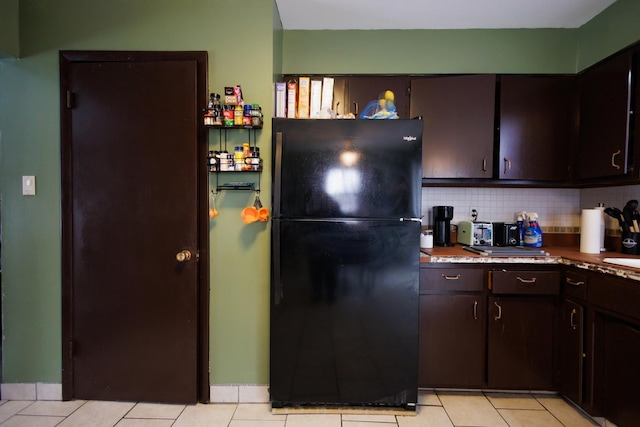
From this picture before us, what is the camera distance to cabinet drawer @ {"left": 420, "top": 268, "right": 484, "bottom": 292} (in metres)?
1.96

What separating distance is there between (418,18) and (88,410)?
328cm

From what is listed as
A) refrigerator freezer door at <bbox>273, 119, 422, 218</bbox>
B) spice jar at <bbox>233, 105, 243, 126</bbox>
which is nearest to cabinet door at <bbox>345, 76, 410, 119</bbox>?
refrigerator freezer door at <bbox>273, 119, 422, 218</bbox>

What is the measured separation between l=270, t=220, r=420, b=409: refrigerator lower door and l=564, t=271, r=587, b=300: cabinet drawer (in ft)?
3.12

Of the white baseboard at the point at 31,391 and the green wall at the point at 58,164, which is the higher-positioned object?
the green wall at the point at 58,164

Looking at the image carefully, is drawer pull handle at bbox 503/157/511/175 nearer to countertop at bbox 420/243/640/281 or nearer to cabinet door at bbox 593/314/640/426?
countertop at bbox 420/243/640/281

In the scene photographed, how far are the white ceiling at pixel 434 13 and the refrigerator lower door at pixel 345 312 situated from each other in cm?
145

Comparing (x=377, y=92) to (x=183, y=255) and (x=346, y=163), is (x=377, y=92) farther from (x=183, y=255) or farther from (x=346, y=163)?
(x=183, y=255)

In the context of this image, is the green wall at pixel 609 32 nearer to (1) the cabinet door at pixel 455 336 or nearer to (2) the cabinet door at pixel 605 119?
(2) the cabinet door at pixel 605 119

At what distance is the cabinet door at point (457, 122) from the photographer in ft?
7.29

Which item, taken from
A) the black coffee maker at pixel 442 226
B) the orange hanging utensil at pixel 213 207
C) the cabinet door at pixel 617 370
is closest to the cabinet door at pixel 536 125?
the black coffee maker at pixel 442 226

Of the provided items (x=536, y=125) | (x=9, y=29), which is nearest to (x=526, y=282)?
(x=536, y=125)

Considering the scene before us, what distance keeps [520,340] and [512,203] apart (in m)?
1.10

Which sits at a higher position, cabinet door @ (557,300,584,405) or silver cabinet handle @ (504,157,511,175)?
silver cabinet handle @ (504,157,511,175)

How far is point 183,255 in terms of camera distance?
1858 mm
